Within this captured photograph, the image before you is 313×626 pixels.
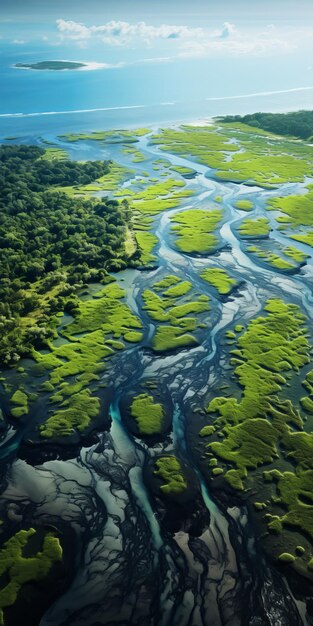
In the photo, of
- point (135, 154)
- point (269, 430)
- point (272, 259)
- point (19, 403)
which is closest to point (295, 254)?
point (272, 259)

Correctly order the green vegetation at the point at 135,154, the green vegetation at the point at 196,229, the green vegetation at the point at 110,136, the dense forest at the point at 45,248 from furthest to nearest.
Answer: the green vegetation at the point at 110,136, the green vegetation at the point at 135,154, the green vegetation at the point at 196,229, the dense forest at the point at 45,248

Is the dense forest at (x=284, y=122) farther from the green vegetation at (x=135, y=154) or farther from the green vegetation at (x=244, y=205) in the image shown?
the green vegetation at (x=244, y=205)

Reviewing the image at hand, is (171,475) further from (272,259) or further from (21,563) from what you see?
(272,259)

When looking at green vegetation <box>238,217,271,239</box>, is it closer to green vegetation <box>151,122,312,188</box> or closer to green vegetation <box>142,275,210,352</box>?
green vegetation <box>142,275,210,352</box>

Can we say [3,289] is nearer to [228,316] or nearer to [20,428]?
[20,428]

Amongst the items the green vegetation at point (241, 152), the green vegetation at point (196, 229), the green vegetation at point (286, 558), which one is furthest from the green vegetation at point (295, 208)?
the green vegetation at point (286, 558)

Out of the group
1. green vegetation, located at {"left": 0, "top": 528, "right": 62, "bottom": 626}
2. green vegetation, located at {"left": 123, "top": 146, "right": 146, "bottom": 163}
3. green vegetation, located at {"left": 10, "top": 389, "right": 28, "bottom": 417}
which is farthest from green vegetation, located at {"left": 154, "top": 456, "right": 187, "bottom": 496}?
green vegetation, located at {"left": 123, "top": 146, "right": 146, "bottom": 163}
